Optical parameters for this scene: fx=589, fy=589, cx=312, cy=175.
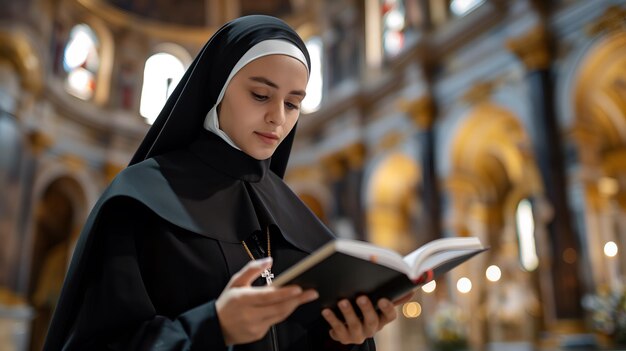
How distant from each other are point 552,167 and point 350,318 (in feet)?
28.2

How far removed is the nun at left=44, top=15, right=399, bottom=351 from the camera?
5.11 ft

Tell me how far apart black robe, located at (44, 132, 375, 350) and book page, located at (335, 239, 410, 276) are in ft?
1.00

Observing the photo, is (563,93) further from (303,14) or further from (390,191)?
(303,14)

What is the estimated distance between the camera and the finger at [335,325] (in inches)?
68.2

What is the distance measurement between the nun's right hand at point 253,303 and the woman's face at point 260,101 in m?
0.62

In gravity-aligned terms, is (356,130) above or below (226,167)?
above

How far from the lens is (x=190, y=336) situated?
5.11ft

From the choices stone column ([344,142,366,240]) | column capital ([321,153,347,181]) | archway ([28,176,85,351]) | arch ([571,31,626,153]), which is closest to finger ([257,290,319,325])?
arch ([571,31,626,153])

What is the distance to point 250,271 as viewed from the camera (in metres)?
1.47

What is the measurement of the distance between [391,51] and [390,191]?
11.7ft

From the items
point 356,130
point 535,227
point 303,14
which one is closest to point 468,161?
point 535,227

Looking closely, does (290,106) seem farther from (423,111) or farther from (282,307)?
(423,111)

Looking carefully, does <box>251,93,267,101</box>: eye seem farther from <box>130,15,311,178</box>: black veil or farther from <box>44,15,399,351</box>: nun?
<box>130,15,311,178</box>: black veil

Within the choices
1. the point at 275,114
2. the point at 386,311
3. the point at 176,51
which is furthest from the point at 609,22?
the point at 176,51
